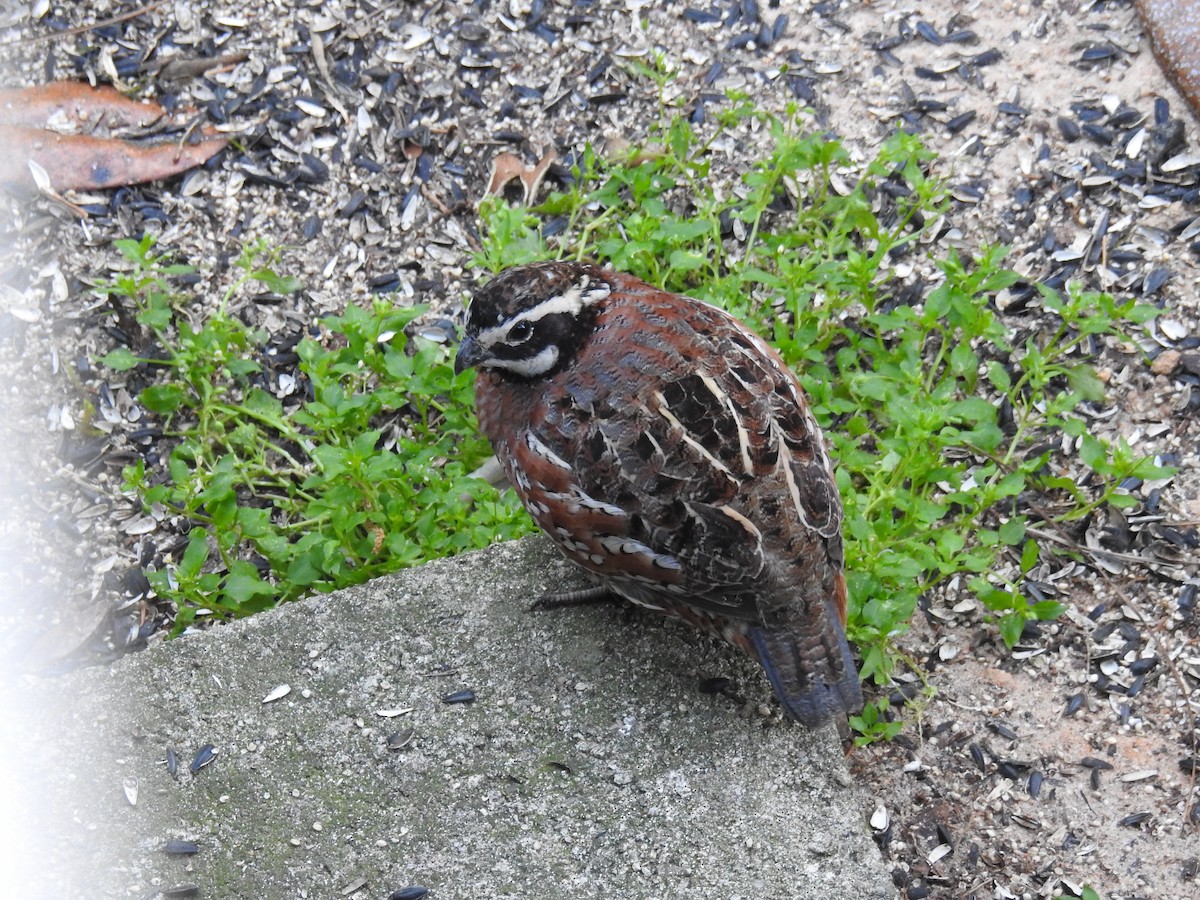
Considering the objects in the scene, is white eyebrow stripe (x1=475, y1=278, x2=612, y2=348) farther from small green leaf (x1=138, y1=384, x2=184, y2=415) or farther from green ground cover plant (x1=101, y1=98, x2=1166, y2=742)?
small green leaf (x1=138, y1=384, x2=184, y2=415)

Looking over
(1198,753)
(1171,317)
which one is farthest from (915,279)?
(1198,753)

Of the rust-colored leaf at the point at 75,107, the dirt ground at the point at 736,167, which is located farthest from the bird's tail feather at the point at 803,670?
the rust-colored leaf at the point at 75,107

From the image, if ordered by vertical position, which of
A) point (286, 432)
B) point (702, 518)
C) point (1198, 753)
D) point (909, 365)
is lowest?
point (1198, 753)

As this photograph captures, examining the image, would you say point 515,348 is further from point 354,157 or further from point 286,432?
point 354,157

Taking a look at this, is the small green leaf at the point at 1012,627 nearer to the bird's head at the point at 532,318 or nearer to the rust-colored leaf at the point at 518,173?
the bird's head at the point at 532,318

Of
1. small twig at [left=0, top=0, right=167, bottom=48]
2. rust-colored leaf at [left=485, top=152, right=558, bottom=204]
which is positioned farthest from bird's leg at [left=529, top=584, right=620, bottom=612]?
small twig at [left=0, top=0, right=167, bottom=48]

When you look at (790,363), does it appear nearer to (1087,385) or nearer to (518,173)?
(1087,385)

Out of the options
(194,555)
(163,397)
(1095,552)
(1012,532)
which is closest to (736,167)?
(1012,532)
